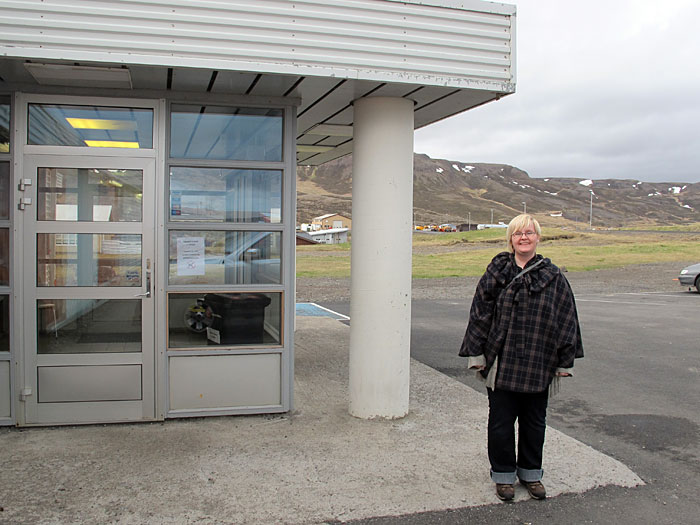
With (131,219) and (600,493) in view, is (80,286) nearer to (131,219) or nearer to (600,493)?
(131,219)

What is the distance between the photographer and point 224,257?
5.41m

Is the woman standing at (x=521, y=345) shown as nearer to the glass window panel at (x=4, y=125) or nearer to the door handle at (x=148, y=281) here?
the door handle at (x=148, y=281)

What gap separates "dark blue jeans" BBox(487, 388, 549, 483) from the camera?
4000mm

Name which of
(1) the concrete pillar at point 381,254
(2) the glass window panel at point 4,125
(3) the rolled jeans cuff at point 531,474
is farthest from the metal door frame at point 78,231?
(3) the rolled jeans cuff at point 531,474

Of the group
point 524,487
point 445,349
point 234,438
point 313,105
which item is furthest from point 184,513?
point 445,349

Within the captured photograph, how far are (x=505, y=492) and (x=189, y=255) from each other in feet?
9.82

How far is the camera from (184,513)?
377cm

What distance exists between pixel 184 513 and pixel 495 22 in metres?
4.12

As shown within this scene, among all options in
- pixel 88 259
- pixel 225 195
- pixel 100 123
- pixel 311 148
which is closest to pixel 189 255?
pixel 225 195

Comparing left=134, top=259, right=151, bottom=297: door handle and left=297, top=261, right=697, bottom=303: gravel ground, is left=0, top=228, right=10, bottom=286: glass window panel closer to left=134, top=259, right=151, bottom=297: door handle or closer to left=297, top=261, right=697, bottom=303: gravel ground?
left=134, top=259, right=151, bottom=297: door handle

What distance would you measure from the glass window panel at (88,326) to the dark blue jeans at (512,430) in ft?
9.49

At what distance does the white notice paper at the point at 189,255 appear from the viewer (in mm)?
5336

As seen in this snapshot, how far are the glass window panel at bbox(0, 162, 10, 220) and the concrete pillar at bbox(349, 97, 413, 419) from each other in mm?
2674

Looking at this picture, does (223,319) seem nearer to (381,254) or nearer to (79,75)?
(381,254)
